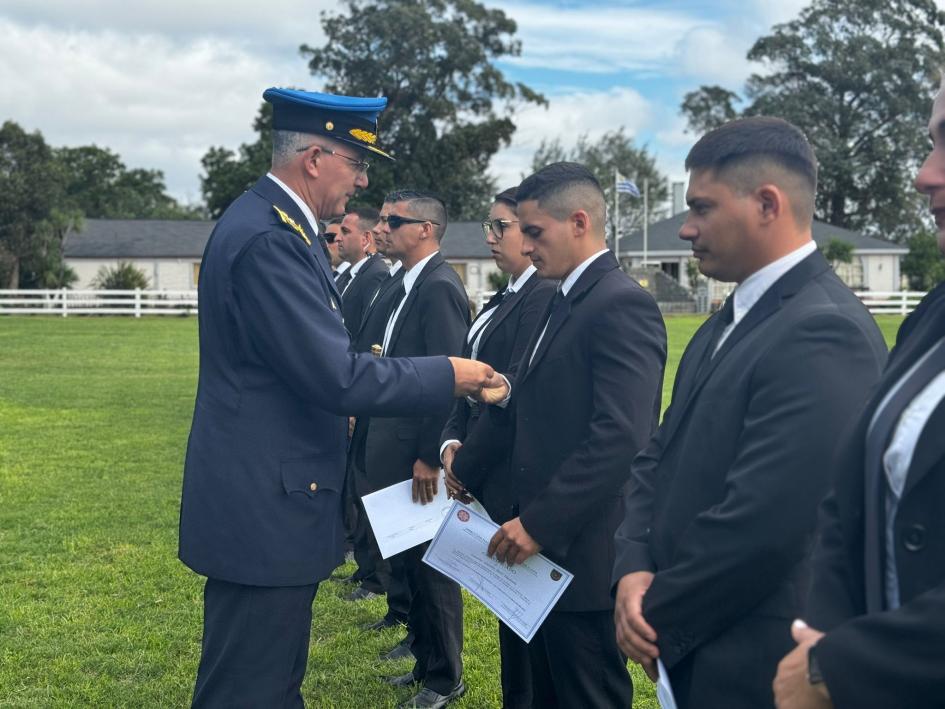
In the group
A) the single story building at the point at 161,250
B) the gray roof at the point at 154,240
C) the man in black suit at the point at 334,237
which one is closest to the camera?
the man in black suit at the point at 334,237

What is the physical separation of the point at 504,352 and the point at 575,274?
108cm

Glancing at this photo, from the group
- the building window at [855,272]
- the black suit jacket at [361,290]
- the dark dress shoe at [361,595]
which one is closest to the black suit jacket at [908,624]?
the dark dress shoe at [361,595]

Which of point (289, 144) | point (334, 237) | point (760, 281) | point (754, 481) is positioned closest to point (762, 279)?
point (760, 281)

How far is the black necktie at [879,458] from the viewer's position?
1981 mm

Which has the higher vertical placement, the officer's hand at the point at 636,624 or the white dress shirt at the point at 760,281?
the white dress shirt at the point at 760,281

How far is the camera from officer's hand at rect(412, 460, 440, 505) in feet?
16.1

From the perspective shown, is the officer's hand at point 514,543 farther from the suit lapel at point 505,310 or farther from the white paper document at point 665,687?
the suit lapel at point 505,310

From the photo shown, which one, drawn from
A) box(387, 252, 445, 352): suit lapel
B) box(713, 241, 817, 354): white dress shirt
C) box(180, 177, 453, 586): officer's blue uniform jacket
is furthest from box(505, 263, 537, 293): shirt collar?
box(713, 241, 817, 354): white dress shirt

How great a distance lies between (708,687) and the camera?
2.57 m

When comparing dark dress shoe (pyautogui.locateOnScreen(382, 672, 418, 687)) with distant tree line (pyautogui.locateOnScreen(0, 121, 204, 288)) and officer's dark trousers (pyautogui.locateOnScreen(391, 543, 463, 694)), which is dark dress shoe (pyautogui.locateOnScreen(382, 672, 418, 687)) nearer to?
officer's dark trousers (pyautogui.locateOnScreen(391, 543, 463, 694))

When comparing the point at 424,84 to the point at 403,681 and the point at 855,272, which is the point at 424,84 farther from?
the point at 403,681

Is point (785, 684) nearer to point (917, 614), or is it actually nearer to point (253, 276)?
point (917, 614)

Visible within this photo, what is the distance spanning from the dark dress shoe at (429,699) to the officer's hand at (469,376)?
2160 mm

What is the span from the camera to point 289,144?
367 centimetres
